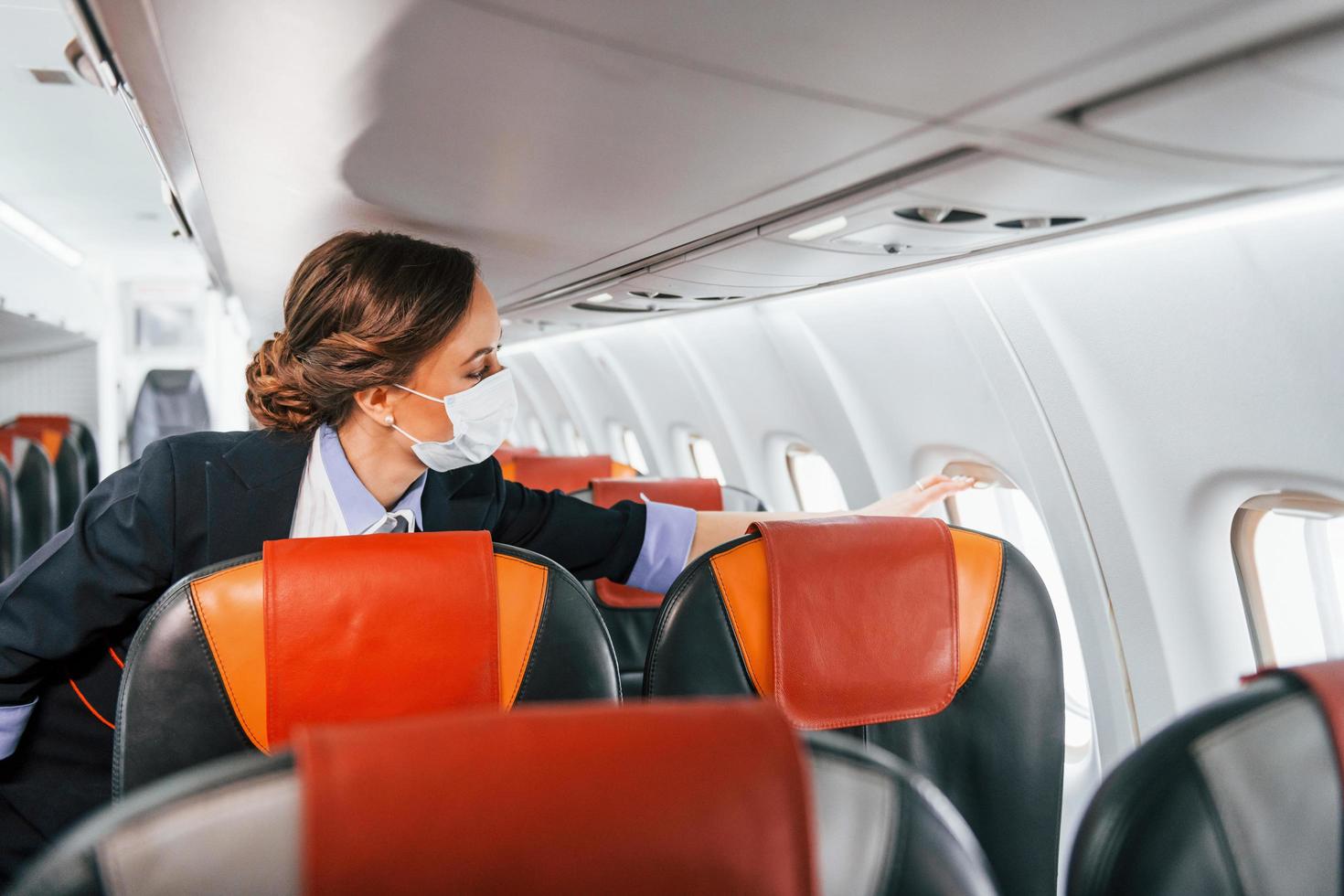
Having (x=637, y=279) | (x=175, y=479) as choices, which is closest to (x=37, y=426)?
(x=637, y=279)

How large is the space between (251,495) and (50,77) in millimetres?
3322

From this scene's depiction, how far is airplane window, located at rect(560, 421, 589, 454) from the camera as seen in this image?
11.2m

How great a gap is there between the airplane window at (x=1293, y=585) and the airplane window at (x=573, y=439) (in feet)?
29.0

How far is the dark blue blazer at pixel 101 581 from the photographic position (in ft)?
5.22

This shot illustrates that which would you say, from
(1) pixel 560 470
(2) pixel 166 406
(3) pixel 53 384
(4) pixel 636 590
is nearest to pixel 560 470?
(1) pixel 560 470

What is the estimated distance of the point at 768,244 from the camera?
9.25 ft

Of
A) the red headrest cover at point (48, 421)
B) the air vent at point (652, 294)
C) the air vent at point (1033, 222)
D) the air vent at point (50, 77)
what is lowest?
the air vent at point (1033, 222)

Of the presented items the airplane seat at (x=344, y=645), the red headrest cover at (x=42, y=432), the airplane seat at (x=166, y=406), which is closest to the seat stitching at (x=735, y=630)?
the airplane seat at (x=344, y=645)

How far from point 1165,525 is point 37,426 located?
8.39 m

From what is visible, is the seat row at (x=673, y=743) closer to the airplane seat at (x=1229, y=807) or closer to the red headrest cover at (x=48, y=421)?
the airplane seat at (x=1229, y=807)

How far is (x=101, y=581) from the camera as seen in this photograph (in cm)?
161

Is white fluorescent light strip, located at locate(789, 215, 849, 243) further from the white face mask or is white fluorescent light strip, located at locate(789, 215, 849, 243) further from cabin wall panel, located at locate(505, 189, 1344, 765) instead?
the white face mask

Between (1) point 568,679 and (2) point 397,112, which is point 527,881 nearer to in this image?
(1) point 568,679

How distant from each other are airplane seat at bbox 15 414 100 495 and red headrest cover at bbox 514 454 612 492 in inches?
175
